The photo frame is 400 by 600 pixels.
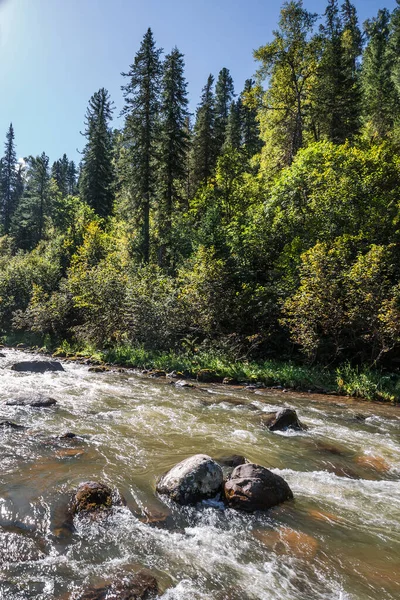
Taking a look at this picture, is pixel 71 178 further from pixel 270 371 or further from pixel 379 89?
pixel 270 371

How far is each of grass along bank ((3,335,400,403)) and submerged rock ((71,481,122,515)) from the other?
8.98 m

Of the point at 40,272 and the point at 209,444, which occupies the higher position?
the point at 40,272

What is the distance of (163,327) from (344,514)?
43.0ft

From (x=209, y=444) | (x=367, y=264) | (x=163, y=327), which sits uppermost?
(x=367, y=264)

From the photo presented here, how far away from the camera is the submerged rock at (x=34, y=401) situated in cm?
920

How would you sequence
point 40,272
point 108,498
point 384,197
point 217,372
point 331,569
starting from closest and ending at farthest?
point 331,569
point 108,498
point 217,372
point 384,197
point 40,272

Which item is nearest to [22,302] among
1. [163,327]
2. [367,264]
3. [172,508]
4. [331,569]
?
[163,327]

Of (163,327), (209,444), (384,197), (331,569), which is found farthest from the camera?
(163,327)

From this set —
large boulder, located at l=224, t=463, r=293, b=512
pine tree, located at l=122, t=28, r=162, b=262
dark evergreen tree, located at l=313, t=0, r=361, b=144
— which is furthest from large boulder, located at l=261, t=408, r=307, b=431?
dark evergreen tree, located at l=313, t=0, r=361, b=144

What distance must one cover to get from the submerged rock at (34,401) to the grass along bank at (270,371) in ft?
19.7

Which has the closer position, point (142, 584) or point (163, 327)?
point (142, 584)

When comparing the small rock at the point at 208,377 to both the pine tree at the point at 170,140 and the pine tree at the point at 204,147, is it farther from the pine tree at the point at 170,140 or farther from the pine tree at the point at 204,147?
the pine tree at the point at 204,147

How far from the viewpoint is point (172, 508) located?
193 inches

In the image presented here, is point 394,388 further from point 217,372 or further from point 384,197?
point 384,197
